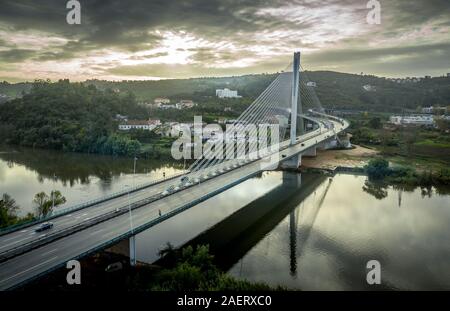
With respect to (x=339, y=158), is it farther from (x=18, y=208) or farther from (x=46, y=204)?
(x=18, y=208)

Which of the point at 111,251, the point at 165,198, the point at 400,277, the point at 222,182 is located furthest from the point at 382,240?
the point at 111,251

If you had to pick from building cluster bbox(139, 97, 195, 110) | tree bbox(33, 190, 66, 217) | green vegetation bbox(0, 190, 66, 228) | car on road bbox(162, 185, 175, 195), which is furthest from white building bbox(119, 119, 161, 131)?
car on road bbox(162, 185, 175, 195)

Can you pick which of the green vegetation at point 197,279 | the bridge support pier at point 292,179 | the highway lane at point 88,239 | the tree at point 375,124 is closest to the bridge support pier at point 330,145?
the bridge support pier at point 292,179

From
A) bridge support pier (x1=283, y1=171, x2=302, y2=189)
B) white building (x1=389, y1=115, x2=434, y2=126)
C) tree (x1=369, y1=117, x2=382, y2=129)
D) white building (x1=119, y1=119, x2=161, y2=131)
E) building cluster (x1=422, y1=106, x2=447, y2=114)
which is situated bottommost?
bridge support pier (x1=283, y1=171, x2=302, y2=189)

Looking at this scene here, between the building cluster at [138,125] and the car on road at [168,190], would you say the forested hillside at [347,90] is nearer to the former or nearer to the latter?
the building cluster at [138,125]

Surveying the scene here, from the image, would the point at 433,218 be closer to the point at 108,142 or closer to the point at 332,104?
the point at 108,142

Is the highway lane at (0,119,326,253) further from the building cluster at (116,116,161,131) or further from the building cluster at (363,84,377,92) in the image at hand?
the building cluster at (363,84,377,92)
